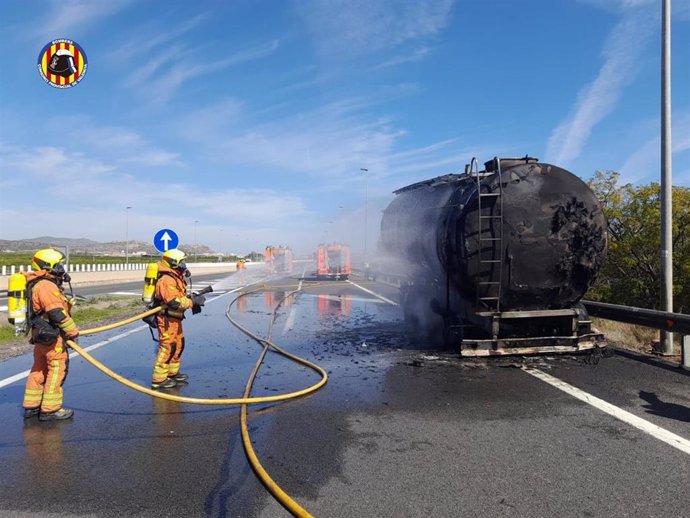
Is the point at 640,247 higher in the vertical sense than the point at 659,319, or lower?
higher

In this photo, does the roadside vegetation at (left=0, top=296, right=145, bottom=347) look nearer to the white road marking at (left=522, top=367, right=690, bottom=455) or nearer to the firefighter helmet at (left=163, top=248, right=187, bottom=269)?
the firefighter helmet at (left=163, top=248, right=187, bottom=269)

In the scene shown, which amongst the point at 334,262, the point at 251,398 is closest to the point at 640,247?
the point at 251,398

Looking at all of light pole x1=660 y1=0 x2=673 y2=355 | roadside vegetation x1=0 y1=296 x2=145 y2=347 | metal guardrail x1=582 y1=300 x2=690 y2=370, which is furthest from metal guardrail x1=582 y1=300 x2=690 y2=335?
roadside vegetation x1=0 y1=296 x2=145 y2=347

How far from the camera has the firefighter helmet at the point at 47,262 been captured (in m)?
5.03

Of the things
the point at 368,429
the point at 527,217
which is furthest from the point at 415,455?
the point at 527,217

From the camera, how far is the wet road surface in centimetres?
320

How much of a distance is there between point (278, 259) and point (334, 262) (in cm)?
1478

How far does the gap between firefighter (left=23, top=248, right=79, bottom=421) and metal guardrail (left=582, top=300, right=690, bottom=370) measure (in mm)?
7273

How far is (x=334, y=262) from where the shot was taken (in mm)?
34031

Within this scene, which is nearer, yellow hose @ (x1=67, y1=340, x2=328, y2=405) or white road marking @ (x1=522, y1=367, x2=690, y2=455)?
white road marking @ (x1=522, y1=367, x2=690, y2=455)

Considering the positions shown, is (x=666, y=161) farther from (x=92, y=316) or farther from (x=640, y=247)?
(x=92, y=316)

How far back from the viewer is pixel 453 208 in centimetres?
779

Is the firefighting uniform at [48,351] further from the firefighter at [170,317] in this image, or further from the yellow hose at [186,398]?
the firefighter at [170,317]

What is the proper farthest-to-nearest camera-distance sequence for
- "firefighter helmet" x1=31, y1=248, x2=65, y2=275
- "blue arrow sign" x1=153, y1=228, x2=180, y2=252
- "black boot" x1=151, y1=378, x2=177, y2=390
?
"blue arrow sign" x1=153, y1=228, x2=180, y2=252
"black boot" x1=151, y1=378, x2=177, y2=390
"firefighter helmet" x1=31, y1=248, x2=65, y2=275
